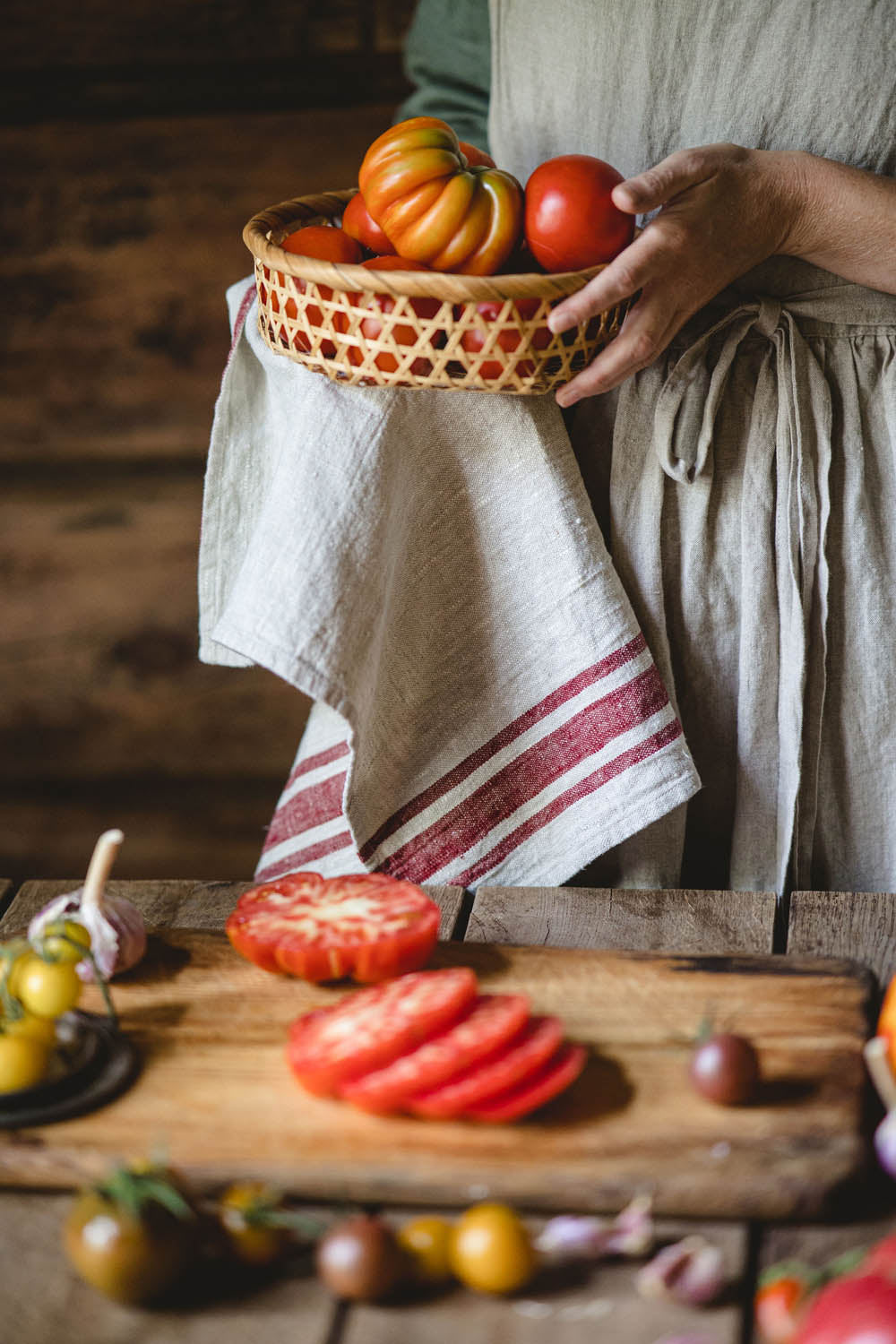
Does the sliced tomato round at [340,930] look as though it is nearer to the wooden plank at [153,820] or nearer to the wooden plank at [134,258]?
the wooden plank at [134,258]

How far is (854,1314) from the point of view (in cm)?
47

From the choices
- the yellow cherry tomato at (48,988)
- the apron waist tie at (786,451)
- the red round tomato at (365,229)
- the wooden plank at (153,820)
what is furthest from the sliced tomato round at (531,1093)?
the wooden plank at (153,820)

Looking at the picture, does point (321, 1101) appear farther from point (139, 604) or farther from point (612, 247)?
point (139, 604)

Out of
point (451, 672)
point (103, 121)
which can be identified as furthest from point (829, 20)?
point (103, 121)

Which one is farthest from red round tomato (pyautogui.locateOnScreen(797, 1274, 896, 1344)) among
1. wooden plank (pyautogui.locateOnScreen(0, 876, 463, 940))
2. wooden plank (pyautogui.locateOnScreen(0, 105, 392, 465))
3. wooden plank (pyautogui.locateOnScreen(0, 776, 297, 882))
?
wooden plank (pyautogui.locateOnScreen(0, 776, 297, 882))

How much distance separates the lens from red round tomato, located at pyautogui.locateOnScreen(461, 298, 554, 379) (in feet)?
2.58

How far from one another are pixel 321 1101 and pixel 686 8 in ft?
2.55

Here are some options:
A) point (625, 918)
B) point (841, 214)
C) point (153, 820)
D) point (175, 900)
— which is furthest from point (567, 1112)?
point (153, 820)

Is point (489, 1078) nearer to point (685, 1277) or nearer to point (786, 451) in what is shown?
point (685, 1277)

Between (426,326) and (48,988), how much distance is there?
1.41 feet

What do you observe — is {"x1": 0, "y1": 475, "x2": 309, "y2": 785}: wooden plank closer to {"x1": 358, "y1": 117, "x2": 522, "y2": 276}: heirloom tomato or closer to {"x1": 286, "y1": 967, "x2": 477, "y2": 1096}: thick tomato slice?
{"x1": 358, "y1": 117, "x2": 522, "y2": 276}: heirloom tomato

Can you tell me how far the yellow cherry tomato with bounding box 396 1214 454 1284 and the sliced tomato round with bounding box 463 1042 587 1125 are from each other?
6cm

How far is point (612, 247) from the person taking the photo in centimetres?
83

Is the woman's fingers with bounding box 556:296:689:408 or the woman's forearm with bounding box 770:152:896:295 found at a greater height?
the woman's forearm with bounding box 770:152:896:295
